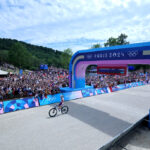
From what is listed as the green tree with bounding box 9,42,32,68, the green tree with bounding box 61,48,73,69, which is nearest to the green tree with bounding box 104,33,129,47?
the green tree with bounding box 61,48,73,69

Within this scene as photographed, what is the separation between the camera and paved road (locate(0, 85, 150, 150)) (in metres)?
5.63

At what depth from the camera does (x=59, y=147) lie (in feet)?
Result: 17.7

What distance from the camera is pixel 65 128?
23.4 feet

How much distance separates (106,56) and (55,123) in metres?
7.53

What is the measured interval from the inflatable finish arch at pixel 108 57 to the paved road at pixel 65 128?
14.1ft

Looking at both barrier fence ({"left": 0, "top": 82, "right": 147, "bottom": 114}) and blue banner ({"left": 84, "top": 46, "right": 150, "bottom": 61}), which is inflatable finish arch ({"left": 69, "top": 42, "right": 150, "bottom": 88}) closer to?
blue banner ({"left": 84, "top": 46, "right": 150, "bottom": 61})

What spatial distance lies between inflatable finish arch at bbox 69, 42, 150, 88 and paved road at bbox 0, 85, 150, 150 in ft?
14.1

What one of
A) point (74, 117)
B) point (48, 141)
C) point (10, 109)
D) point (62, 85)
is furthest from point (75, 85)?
point (48, 141)

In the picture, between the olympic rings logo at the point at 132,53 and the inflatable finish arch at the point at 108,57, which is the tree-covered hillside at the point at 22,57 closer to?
the inflatable finish arch at the point at 108,57

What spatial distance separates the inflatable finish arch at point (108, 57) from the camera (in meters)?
8.71

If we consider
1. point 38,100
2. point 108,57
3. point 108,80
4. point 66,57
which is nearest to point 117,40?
point 66,57

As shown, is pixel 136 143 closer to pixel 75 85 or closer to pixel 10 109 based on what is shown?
pixel 10 109

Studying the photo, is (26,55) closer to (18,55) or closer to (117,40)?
(18,55)

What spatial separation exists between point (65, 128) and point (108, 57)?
7405 millimetres
